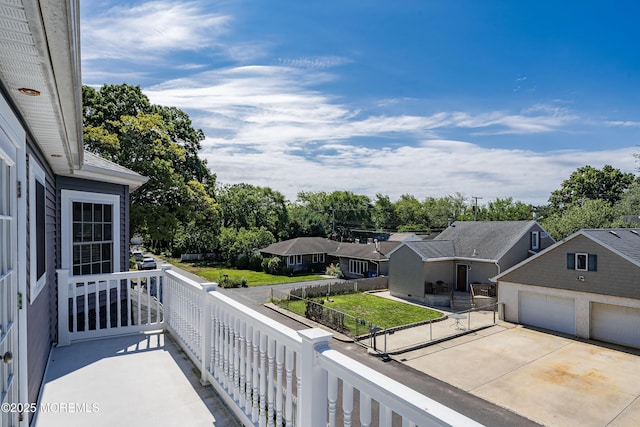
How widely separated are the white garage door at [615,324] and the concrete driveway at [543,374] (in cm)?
77

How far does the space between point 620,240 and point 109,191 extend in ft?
58.3

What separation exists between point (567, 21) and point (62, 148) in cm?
1947

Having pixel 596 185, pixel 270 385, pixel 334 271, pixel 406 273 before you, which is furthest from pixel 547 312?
pixel 596 185

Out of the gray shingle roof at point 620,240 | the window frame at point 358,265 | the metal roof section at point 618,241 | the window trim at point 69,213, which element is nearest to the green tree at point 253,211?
the window frame at point 358,265

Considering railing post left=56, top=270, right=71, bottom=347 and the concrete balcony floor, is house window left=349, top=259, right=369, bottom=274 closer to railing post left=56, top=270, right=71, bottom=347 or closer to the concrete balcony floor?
the concrete balcony floor

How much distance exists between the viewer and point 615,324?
496 inches

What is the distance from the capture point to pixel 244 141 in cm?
2936

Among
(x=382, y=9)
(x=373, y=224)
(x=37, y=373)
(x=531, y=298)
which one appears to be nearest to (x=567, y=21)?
A: (x=382, y=9)

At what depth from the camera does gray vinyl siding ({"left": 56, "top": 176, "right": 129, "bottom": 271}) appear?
5633 millimetres

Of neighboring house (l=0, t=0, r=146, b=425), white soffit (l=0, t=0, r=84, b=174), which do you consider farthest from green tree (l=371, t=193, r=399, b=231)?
white soffit (l=0, t=0, r=84, b=174)

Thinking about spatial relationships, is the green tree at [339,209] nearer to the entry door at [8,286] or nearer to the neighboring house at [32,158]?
the neighboring house at [32,158]

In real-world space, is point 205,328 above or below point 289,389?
below

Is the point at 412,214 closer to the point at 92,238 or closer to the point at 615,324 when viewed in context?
the point at 615,324

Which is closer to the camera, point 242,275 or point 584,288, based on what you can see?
point 584,288
